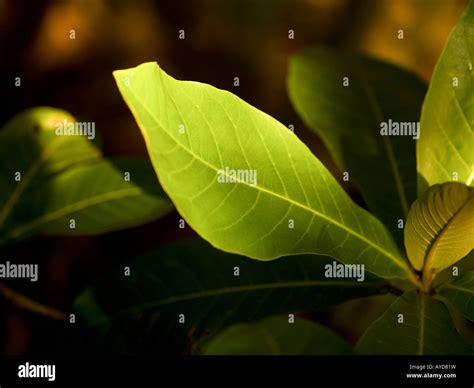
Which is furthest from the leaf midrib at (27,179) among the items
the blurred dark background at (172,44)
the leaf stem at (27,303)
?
the blurred dark background at (172,44)

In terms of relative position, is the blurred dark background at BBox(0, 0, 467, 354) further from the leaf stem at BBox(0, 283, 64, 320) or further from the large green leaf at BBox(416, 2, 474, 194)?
the large green leaf at BBox(416, 2, 474, 194)

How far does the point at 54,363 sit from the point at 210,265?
12.5 inches

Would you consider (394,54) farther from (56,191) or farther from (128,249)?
(56,191)

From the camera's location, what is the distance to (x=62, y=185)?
112 cm

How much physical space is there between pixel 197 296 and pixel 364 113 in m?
0.50

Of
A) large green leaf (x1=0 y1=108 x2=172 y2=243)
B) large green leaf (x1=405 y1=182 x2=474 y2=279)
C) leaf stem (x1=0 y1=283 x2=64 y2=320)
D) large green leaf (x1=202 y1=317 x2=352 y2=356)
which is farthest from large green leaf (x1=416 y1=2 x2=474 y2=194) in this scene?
leaf stem (x1=0 y1=283 x2=64 y2=320)

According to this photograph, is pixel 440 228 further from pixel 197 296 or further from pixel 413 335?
pixel 197 296

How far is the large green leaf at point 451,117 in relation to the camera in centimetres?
85

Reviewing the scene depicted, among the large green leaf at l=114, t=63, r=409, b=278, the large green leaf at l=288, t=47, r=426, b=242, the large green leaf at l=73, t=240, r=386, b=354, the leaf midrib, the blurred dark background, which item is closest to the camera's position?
the large green leaf at l=114, t=63, r=409, b=278

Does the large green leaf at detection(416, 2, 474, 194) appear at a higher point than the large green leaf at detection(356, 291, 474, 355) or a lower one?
higher

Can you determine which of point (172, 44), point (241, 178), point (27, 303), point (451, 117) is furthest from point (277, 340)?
point (172, 44)

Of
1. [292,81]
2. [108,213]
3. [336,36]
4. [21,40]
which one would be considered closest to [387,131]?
[292,81]

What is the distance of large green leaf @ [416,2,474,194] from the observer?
0.85 meters

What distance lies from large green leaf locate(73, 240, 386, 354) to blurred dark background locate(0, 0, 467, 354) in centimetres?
57
